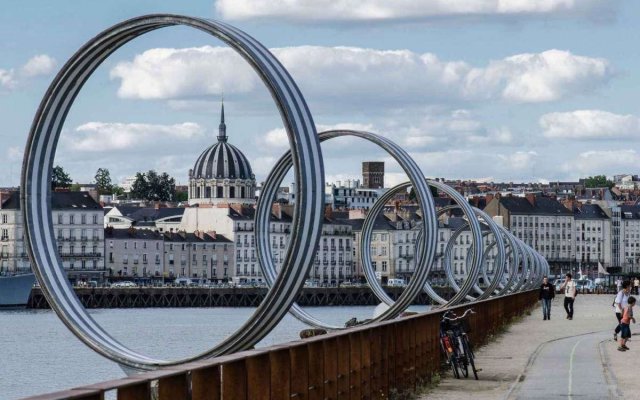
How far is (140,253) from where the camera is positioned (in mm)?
189375

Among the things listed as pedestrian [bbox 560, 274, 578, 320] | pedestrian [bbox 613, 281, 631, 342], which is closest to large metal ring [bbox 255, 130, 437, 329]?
pedestrian [bbox 613, 281, 631, 342]

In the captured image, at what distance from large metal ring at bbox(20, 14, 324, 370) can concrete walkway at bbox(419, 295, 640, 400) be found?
14.9 feet

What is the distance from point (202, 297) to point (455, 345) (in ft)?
446

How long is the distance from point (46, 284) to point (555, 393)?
6.53m

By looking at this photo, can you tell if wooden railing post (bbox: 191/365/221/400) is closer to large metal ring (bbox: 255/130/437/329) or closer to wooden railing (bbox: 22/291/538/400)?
wooden railing (bbox: 22/291/538/400)

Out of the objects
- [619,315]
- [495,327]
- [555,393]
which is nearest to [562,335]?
[495,327]

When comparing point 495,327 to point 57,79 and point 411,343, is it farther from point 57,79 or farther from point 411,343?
point 57,79

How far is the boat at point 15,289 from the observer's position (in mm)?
138250

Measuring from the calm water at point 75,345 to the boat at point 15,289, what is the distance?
78.4ft

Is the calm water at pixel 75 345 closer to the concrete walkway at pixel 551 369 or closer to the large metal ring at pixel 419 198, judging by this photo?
the concrete walkway at pixel 551 369

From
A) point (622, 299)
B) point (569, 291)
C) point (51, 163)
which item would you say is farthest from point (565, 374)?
point (569, 291)

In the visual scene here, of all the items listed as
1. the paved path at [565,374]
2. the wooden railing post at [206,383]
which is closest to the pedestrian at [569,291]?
the paved path at [565,374]

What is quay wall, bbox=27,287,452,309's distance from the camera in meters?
150

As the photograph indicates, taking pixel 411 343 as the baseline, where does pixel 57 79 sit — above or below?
above
